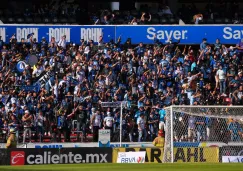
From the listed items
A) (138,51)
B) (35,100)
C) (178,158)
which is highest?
(138,51)

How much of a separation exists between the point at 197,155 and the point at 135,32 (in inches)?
564

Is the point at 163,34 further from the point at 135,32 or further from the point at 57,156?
the point at 57,156

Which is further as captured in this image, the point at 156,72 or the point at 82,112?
the point at 156,72

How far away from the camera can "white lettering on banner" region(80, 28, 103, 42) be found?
4516 cm

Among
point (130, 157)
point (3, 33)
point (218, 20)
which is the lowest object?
point (130, 157)

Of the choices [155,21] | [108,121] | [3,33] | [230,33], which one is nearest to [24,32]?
[3,33]

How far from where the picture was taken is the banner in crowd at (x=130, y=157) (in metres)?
32.4

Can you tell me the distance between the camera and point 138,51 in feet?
139

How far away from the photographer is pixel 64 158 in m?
32.5

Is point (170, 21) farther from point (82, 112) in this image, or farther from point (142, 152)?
point (142, 152)

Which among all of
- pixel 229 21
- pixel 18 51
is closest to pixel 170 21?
pixel 229 21

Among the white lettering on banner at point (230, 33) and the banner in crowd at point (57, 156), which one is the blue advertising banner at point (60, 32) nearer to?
the white lettering on banner at point (230, 33)

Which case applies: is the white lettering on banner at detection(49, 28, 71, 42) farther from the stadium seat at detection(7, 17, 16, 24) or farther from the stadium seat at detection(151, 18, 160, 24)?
the stadium seat at detection(151, 18, 160, 24)

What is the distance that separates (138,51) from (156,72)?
7.67 ft
